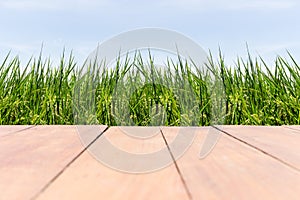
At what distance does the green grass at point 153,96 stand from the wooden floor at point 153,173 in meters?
1.07

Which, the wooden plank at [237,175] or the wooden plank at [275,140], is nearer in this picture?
the wooden plank at [237,175]

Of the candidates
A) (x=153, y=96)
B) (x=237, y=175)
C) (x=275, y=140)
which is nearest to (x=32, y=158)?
(x=237, y=175)

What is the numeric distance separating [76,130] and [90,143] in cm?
40

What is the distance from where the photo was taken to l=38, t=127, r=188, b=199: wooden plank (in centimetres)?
79

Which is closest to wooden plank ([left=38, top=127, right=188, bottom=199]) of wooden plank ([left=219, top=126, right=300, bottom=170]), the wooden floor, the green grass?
the wooden floor

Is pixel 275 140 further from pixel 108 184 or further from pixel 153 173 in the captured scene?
pixel 108 184

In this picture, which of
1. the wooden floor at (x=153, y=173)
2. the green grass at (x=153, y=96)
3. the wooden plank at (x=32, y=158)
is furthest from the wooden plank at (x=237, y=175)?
the green grass at (x=153, y=96)

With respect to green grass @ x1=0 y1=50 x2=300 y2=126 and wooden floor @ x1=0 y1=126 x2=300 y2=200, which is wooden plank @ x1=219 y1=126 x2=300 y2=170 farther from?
green grass @ x1=0 y1=50 x2=300 y2=126

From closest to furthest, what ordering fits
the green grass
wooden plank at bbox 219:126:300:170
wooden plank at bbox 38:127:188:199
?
wooden plank at bbox 38:127:188:199 < wooden plank at bbox 219:126:300:170 < the green grass

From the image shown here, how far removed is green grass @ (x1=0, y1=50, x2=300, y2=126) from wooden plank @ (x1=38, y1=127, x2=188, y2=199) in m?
1.54

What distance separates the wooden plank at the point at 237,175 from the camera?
2.67 feet

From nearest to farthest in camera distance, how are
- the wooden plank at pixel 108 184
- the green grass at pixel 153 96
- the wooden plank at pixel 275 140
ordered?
the wooden plank at pixel 108 184, the wooden plank at pixel 275 140, the green grass at pixel 153 96

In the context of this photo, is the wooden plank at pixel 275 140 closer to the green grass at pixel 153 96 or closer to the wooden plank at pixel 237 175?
the wooden plank at pixel 237 175

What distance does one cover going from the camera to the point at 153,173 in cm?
97
